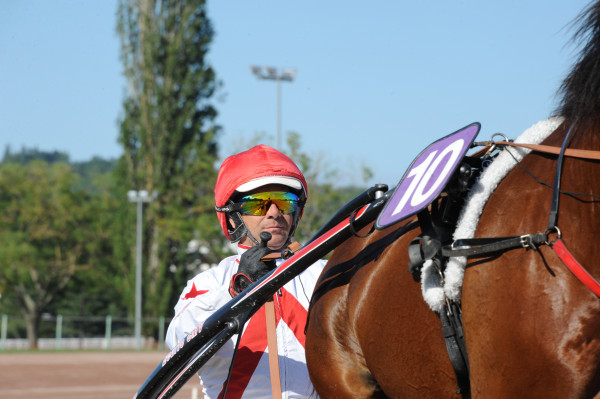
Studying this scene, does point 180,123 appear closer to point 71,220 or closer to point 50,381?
point 71,220

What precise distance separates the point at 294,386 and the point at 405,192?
1208 millimetres

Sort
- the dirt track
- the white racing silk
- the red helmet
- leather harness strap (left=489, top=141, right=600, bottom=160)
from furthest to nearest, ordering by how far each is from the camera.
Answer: the dirt track < the red helmet < the white racing silk < leather harness strap (left=489, top=141, right=600, bottom=160)

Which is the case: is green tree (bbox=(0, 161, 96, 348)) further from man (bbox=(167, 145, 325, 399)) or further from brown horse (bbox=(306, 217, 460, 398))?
brown horse (bbox=(306, 217, 460, 398))

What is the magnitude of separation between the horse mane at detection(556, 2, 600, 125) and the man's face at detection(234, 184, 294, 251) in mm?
1460

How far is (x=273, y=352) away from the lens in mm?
2578

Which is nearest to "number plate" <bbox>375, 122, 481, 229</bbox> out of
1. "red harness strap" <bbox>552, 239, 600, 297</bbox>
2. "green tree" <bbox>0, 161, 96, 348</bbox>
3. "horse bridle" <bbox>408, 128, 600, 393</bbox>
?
"horse bridle" <bbox>408, 128, 600, 393</bbox>

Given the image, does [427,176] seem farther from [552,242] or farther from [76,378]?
[76,378]

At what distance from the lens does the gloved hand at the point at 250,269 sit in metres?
2.56

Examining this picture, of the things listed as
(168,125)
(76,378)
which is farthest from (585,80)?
(168,125)

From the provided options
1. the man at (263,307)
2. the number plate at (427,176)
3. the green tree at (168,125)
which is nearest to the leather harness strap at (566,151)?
the number plate at (427,176)

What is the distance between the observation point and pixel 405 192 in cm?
186

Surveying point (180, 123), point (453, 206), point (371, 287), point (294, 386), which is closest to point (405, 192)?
point (453, 206)

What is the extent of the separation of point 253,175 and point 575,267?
5.42 ft

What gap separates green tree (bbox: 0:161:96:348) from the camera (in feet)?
119
